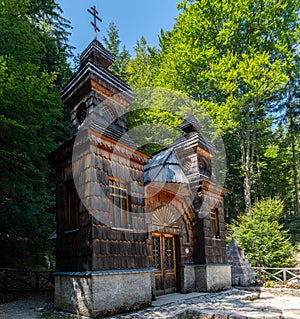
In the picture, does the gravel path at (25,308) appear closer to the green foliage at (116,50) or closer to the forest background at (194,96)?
the forest background at (194,96)

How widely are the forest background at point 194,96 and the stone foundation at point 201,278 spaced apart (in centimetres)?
512

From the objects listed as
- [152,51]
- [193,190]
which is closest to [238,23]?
[152,51]

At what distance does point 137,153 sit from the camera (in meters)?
9.62

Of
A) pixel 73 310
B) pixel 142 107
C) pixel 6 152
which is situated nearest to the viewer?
pixel 73 310

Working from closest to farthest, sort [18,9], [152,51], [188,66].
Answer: [18,9] → [188,66] → [152,51]

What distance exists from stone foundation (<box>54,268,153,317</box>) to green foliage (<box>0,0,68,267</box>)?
4839 millimetres

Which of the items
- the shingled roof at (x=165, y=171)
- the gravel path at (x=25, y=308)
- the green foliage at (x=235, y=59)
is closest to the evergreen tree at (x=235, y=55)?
the green foliage at (x=235, y=59)

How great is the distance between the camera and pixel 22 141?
10719 mm

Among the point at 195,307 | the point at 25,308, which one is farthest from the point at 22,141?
the point at 195,307

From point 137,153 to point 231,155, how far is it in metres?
20.6

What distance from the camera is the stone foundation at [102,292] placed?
23.6 ft

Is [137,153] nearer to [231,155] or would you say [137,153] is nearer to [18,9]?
[18,9]

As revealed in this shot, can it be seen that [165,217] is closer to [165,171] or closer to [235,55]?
[165,171]

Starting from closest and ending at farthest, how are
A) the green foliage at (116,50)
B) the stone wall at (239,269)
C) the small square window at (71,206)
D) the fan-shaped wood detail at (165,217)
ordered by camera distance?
the small square window at (71,206)
the fan-shaped wood detail at (165,217)
the stone wall at (239,269)
the green foliage at (116,50)
